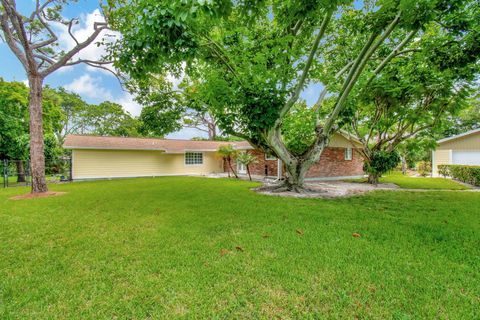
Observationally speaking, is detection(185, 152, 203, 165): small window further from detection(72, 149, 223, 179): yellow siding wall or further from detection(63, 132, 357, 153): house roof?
detection(63, 132, 357, 153): house roof

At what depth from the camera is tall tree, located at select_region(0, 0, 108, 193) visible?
28.3 ft

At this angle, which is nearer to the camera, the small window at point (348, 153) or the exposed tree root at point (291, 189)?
the exposed tree root at point (291, 189)

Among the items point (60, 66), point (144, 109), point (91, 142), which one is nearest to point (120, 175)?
point (91, 142)

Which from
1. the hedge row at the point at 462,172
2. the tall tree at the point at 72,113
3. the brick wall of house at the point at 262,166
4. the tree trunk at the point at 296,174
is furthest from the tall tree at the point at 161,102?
the tall tree at the point at 72,113

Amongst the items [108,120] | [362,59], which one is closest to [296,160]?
[362,59]

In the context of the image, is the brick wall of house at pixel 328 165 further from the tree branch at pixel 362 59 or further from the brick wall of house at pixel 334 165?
the tree branch at pixel 362 59

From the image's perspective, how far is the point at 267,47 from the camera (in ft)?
26.1

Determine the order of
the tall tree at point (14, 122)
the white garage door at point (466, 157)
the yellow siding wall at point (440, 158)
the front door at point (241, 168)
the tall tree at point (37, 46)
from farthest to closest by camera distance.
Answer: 1. the front door at point (241, 168)
2. the yellow siding wall at point (440, 158)
3. the white garage door at point (466, 157)
4. the tall tree at point (14, 122)
5. the tall tree at point (37, 46)

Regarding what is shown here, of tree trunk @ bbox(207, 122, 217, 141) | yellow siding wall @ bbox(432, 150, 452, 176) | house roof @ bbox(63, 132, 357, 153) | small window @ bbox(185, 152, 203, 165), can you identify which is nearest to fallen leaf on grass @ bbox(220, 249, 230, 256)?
house roof @ bbox(63, 132, 357, 153)

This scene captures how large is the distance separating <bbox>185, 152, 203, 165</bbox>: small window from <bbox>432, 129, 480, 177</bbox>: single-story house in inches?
712

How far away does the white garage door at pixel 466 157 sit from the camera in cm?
1575

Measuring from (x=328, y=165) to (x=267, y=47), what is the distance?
1040 cm

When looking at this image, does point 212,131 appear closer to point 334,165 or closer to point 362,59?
point 334,165

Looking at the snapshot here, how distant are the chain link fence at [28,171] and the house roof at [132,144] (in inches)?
59.2
